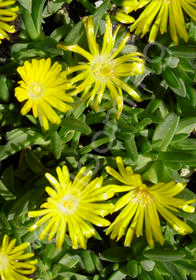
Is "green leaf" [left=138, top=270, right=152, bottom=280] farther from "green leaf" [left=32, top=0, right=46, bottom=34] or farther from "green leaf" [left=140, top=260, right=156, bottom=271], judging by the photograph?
"green leaf" [left=32, top=0, right=46, bottom=34]

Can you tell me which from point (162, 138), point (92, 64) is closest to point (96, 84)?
point (92, 64)

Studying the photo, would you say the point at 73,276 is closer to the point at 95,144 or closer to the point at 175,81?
the point at 95,144

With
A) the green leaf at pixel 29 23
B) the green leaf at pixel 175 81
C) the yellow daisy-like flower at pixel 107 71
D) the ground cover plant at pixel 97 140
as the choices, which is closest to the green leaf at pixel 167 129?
the ground cover plant at pixel 97 140

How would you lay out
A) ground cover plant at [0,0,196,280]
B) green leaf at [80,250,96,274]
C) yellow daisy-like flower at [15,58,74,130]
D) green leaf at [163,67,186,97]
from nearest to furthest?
yellow daisy-like flower at [15,58,74,130]
ground cover plant at [0,0,196,280]
green leaf at [163,67,186,97]
green leaf at [80,250,96,274]

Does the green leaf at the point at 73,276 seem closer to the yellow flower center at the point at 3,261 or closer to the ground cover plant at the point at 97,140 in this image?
the ground cover plant at the point at 97,140

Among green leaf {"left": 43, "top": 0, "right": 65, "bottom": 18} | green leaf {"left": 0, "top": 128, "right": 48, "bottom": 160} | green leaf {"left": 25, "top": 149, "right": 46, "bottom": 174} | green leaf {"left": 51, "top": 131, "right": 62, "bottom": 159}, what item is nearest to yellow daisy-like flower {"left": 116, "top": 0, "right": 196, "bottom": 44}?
green leaf {"left": 43, "top": 0, "right": 65, "bottom": 18}
